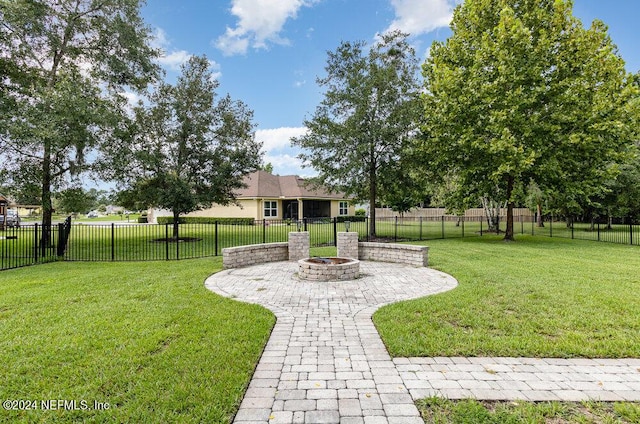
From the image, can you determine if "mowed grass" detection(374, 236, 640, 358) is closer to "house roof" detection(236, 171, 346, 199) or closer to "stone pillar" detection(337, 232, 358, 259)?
"stone pillar" detection(337, 232, 358, 259)

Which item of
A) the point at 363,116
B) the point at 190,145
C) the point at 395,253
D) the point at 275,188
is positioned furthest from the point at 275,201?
the point at 395,253

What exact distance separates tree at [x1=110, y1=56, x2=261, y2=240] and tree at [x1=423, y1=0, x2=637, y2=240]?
9.06m

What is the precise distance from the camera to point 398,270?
8.29m

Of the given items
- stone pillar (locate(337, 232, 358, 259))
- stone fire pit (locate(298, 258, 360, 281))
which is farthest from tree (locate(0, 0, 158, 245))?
stone pillar (locate(337, 232, 358, 259))

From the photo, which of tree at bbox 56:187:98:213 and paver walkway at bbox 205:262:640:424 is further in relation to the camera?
tree at bbox 56:187:98:213

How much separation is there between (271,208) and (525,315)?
23.7 m

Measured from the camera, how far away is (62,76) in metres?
12.4

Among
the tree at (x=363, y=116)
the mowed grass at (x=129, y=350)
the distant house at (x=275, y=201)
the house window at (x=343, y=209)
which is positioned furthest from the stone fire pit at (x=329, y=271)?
the house window at (x=343, y=209)

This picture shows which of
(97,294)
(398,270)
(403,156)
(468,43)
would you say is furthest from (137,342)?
(468,43)

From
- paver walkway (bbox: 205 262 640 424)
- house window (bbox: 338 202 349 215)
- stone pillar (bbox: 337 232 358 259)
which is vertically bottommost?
paver walkway (bbox: 205 262 640 424)

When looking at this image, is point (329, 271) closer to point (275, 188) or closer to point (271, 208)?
point (271, 208)

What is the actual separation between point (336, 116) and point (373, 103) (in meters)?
1.84

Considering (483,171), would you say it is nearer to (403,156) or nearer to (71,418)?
(403,156)

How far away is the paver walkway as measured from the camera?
254cm
